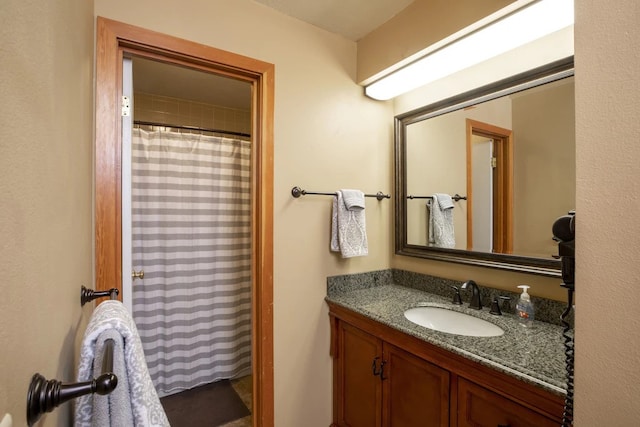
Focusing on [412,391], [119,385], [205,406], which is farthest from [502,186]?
[205,406]

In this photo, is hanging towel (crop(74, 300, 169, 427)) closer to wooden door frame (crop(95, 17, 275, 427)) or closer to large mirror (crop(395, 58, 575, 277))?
wooden door frame (crop(95, 17, 275, 427))

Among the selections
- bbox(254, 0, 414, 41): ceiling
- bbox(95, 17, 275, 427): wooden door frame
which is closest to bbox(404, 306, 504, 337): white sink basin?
bbox(95, 17, 275, 427): wooden door frame

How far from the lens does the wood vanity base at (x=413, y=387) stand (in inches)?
35.4

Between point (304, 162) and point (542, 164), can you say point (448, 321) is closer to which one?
point (542, 164)

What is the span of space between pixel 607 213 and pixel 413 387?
1.00m

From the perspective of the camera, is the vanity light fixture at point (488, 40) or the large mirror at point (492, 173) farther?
the large mirror at point (492, 173)

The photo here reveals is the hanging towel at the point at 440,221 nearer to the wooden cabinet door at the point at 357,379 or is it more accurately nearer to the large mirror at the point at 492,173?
the large mirror at the point at 492,173

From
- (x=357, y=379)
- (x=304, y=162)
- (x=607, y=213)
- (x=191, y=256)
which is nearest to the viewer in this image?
(x=607, y=213)

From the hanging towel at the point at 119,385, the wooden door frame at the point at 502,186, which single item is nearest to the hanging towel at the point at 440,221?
the wooden door frame at the point at 502,186

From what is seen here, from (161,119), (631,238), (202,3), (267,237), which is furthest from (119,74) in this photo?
(631,238)

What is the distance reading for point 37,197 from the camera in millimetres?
442

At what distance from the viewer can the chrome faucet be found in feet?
4.69

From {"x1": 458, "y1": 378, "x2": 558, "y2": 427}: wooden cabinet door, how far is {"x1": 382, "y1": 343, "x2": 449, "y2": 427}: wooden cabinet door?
0.06 metres

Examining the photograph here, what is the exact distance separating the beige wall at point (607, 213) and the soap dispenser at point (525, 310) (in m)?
0.77
